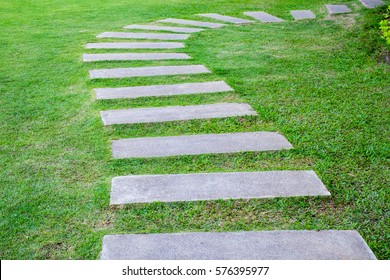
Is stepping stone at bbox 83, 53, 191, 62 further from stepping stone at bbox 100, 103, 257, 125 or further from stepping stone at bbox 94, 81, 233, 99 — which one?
stepping stone at bbox 100, 103, 257, 125

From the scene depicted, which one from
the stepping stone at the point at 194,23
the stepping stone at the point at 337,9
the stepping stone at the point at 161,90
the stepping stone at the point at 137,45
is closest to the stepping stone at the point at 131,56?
the stepping stone at the point at 137,45

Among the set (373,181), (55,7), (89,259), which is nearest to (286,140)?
(373,181)

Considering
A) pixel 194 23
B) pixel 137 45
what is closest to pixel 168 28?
pixel 194 23

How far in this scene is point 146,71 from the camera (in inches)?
179

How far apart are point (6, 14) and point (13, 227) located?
5787mm

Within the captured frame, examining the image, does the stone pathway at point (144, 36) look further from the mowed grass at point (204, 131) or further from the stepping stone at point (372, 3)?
the stepping stone at point (372, 3)

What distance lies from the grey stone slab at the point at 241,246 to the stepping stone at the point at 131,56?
3007 millimetres

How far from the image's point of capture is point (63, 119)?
3.52 m

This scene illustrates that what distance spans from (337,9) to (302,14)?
1.68 feet

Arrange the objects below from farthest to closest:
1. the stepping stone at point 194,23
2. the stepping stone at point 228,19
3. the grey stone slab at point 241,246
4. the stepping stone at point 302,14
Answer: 1. the stepping stone at point 302,14
2. the stepping stone at point 228,19
3. the stepping stone at point 194,23
4. the grey stone slab at point 241,246

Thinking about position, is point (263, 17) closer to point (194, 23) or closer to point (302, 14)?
point (302, 14)

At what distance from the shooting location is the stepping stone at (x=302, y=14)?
6.91 m
